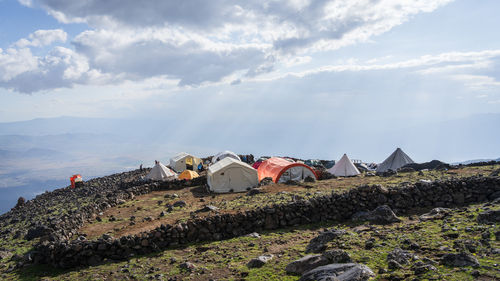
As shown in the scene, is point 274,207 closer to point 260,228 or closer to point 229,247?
point 260,228

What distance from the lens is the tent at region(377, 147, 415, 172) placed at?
3383 cm

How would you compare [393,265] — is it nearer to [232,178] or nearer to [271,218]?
[271,218]

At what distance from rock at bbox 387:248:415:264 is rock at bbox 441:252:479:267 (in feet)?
2.70

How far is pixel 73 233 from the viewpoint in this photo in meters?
15.5

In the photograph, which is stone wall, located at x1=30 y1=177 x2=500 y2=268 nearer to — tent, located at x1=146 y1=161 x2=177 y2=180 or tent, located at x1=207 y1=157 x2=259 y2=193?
tent, located at x1=207 y1=157 x2=259 y2=193

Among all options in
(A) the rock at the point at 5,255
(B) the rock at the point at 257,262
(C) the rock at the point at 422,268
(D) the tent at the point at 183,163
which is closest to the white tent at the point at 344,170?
(D) the tent at the point at 183,163

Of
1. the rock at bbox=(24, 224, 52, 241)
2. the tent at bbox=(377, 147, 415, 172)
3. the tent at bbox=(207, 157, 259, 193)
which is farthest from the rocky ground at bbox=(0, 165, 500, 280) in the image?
the tent at bbox=(377, 147, 415, 172)

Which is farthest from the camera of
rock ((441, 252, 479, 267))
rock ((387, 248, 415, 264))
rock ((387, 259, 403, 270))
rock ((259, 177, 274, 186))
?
rock ((259, 177, 274, 186))

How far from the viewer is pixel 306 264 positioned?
882 cm

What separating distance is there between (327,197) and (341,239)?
185 inches

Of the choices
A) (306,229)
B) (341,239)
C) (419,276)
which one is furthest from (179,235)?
(419,276)

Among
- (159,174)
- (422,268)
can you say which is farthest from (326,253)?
(159,174)

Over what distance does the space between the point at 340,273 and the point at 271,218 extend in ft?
23.6

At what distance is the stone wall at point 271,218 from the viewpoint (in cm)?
1220
